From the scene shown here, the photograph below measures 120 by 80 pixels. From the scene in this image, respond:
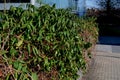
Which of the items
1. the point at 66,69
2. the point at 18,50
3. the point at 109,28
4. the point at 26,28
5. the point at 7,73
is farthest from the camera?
the point at 109,28

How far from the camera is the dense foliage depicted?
3541mm

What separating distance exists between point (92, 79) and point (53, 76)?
14.7ft

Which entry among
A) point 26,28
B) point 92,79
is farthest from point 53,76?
point 92,79

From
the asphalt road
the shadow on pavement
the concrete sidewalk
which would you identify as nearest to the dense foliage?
the concrete sidewalk

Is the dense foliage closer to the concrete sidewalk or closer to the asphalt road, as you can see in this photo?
the concrete sidewalk

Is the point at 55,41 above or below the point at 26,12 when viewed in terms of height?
below

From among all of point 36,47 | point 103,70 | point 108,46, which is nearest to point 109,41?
point 108,46

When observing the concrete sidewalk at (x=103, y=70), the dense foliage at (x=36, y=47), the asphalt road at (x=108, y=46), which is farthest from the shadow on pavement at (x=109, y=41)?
the dense foliage at (x=36, y=47)

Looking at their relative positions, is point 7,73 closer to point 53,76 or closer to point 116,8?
point 53,76

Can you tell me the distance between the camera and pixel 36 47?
14.1ft

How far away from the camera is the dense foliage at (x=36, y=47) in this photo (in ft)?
11.6

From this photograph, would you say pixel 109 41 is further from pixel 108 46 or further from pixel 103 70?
pixel 103 70

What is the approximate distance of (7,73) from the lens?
3377 mm

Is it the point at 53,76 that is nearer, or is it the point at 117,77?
the point at 53,76
